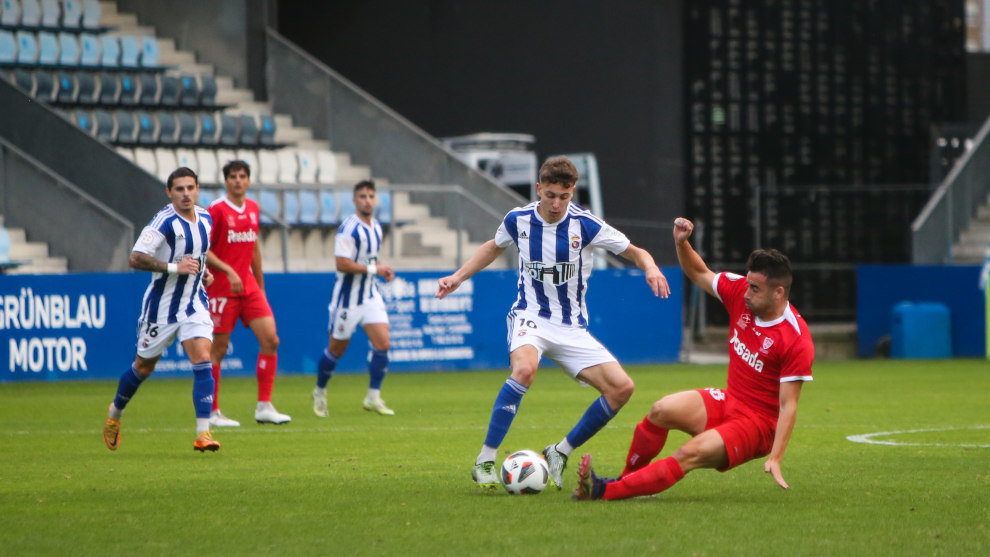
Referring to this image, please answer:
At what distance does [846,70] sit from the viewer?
2523cm

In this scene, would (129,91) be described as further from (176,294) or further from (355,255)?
(176,294)

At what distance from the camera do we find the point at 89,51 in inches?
930

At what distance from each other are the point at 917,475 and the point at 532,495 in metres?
2.39

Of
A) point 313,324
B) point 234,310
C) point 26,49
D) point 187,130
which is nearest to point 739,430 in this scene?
point 234,310

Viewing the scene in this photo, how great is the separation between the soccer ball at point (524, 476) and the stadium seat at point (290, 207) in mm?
14128

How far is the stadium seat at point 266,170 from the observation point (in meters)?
23.0

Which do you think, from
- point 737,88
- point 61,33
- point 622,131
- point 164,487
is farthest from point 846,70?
point 164,487

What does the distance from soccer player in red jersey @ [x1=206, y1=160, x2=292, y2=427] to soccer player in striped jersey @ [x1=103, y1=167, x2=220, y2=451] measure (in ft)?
5.52

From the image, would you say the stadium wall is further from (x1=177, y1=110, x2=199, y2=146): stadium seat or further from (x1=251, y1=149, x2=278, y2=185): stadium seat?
(x1=177, y1=110, x2=199, y2=146): stadium seat

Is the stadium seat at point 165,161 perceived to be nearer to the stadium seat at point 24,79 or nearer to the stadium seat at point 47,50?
the stadium seat at point 24,79

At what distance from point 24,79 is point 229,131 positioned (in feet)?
11.4

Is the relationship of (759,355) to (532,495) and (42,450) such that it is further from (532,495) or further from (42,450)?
(42,450)

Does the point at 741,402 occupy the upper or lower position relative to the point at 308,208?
lower

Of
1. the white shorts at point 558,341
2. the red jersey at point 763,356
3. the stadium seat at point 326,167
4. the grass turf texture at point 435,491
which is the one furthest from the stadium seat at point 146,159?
the red jersey at point 763,356
